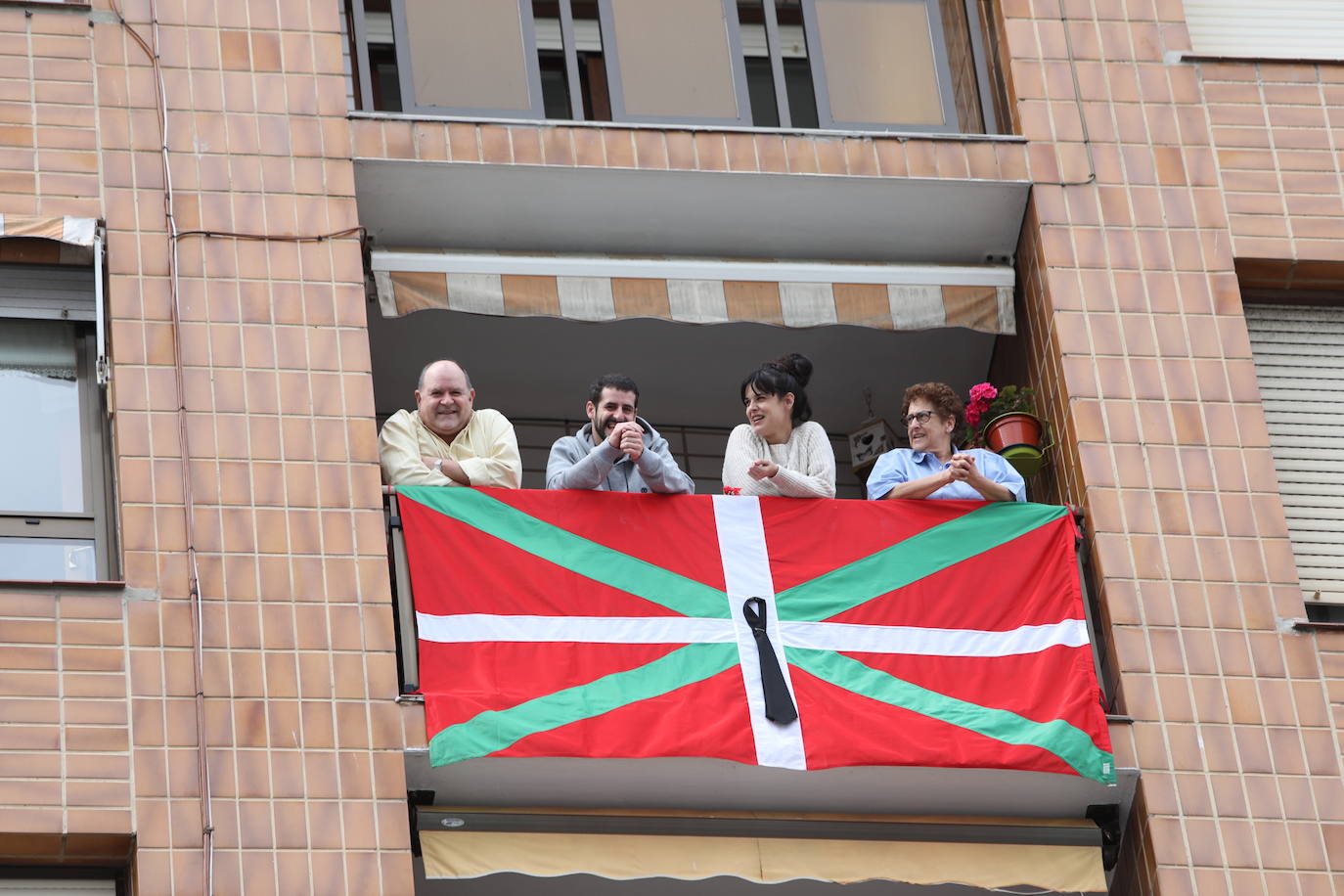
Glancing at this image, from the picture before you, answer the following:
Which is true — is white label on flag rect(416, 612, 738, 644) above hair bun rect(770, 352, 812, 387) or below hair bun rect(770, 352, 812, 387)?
below

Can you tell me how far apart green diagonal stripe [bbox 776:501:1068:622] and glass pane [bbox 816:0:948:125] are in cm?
258

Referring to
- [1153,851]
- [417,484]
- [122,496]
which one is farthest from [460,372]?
[1153,851]

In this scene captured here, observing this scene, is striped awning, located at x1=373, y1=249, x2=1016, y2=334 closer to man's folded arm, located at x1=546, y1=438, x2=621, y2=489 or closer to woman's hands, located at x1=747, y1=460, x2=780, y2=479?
man's folded arm, located at x1=546, y1=438, x2=621, y2=489

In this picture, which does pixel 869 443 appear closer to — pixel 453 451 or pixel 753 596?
pixel 753 596

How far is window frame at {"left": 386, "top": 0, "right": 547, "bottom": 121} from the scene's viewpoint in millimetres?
12695

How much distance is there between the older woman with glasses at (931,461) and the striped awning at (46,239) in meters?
4.14

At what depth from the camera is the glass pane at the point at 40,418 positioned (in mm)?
11258

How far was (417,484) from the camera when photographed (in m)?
11.5

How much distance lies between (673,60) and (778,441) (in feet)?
8.08

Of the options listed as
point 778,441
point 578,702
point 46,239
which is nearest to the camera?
point 578,702

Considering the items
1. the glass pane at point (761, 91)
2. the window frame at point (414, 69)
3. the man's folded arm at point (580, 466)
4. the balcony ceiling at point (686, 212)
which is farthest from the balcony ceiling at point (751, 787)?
the glass pane at point (761, 91)

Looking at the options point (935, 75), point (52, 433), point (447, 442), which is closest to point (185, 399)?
point (52, 433)

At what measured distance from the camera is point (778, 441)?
39.4 ft

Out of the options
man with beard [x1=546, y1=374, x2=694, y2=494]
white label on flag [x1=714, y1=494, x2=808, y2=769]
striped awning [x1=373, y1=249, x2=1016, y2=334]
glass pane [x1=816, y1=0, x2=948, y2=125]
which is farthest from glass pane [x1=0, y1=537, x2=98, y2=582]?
glass pane [x1=816, y1=0, x2=948, y2=125]
